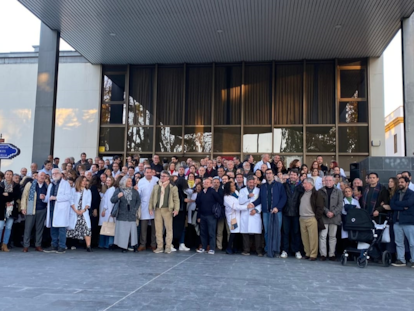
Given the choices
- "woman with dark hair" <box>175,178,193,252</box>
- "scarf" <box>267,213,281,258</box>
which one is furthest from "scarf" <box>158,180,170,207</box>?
"scarf" <box>267,213,281,258</box>

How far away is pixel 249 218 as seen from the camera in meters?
9.65

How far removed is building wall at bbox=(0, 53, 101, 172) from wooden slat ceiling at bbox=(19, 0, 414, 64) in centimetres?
128

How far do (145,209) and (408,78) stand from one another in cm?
893

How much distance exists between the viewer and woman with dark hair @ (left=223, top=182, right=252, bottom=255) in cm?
966

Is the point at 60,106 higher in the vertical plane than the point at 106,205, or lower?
higher

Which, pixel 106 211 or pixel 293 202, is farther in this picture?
pixel 106 211

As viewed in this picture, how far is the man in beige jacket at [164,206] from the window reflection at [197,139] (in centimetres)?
711

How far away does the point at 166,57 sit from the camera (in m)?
16.8

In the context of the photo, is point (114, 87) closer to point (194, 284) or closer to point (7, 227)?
point (7, 227)

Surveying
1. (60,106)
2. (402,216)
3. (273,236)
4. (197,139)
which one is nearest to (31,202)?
(273,236)

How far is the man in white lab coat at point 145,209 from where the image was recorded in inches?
400

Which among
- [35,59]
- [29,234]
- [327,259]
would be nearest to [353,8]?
[327,259]

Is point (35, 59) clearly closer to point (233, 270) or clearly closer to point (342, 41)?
point (342, 41)

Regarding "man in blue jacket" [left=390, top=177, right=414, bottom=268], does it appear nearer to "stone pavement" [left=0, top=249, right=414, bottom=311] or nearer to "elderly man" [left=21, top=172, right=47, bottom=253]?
"stone pavement" [left=0, top=249, right=414, bottom=311]
